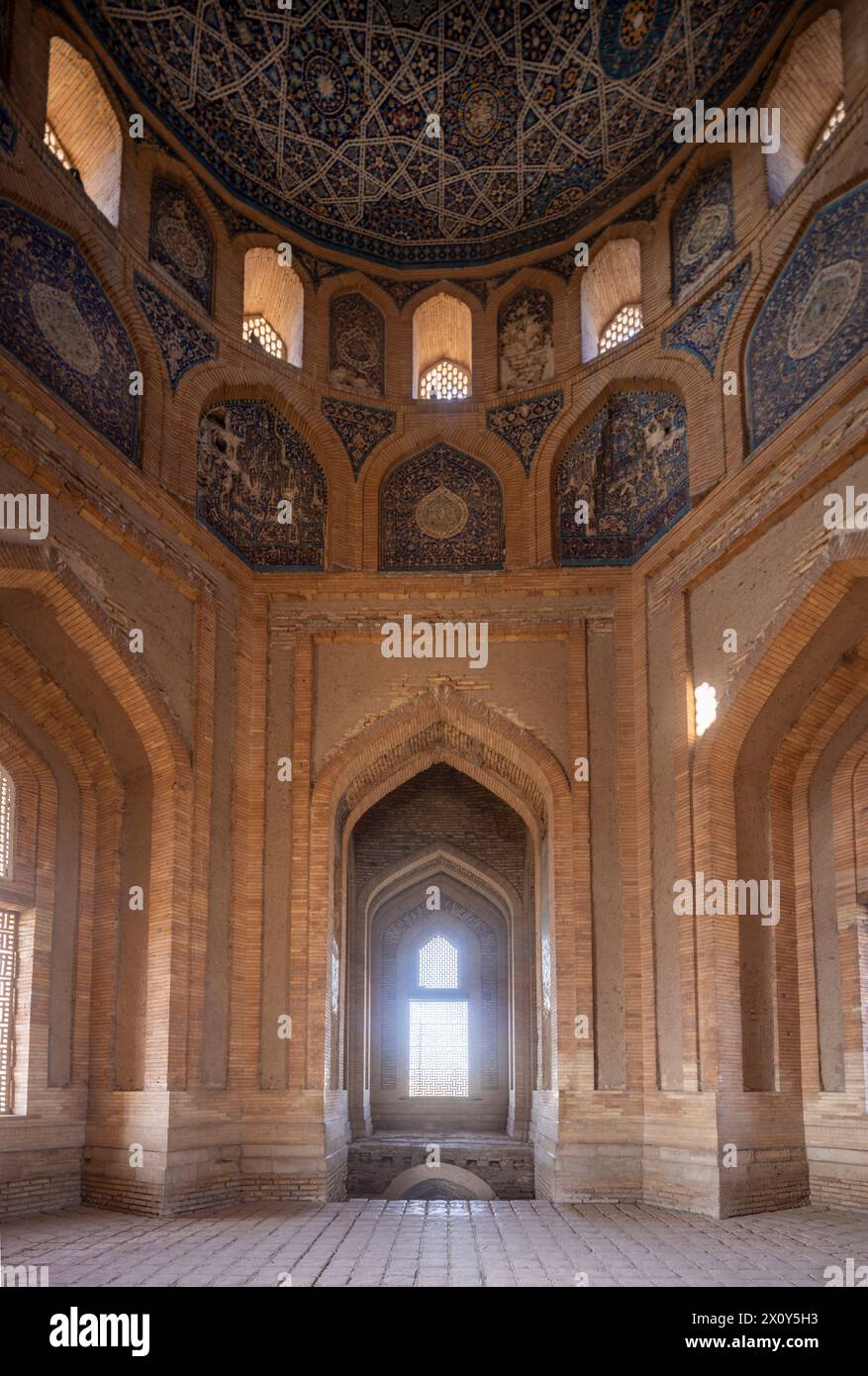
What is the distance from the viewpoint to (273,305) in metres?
11.4

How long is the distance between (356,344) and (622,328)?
2.46 meters

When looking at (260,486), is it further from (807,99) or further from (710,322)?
(807,99)

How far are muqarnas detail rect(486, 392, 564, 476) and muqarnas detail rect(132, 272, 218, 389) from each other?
8.54 feet

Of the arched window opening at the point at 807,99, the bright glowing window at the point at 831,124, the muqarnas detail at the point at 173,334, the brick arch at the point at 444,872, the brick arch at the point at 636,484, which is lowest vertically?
the brick arch at the point at 444,872

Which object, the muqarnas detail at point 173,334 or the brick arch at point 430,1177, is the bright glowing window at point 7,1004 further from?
the brick arch at point 430,1177

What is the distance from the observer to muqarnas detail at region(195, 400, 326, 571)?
10305 mm

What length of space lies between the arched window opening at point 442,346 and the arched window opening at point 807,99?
3315mm

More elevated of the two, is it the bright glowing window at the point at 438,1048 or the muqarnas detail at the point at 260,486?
the muqarnas detail at the point at 260,486

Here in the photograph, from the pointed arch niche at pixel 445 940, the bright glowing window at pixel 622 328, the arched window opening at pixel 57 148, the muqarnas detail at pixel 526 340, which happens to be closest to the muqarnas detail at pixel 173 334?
the arched window opening at pixel 57 148

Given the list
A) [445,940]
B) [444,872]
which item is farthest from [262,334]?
[445,940]

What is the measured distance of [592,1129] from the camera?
9.40m

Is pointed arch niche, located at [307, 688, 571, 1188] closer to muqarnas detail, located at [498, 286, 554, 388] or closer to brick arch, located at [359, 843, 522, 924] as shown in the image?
brick arch, located at [359, 843, 522, 924]

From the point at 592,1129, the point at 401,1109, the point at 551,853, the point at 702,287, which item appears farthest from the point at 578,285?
the point at 401,1109

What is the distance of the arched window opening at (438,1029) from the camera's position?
600 inches
